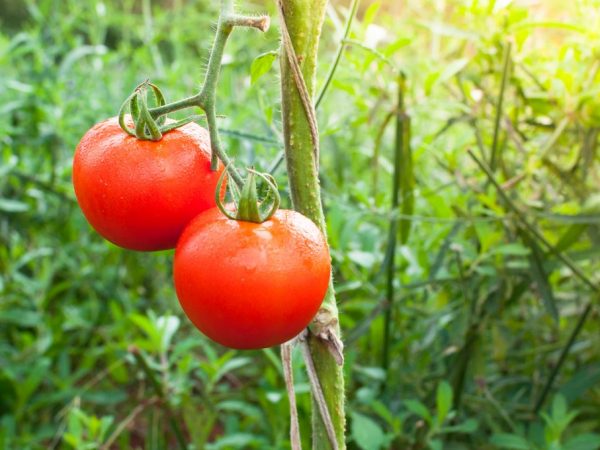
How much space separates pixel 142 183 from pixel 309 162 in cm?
12

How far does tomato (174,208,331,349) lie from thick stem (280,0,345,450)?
0.21ft

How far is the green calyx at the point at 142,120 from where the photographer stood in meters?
0.46

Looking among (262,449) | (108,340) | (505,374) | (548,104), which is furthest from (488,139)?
(108,340)

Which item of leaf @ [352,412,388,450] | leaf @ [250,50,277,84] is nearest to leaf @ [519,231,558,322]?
leaf @ [352,412,388,450]

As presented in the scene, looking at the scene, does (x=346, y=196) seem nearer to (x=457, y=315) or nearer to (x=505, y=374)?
(x=457, y=315)

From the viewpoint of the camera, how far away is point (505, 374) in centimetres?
118

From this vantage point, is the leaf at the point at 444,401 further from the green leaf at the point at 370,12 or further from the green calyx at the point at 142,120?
the green calyx at the point at 142,120

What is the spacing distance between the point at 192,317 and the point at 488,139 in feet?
2.78

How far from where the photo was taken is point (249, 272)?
0.44 m

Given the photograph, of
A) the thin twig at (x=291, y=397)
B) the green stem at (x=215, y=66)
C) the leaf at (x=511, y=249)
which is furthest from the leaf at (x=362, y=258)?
the green stem at (x=215, y=66)

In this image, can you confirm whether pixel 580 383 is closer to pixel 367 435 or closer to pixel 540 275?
pixel 540 275

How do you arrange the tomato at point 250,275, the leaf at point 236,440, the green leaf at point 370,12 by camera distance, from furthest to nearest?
the leaf at point 236,440 < the green leaf at point 370,12 < the tomato at point 250,275

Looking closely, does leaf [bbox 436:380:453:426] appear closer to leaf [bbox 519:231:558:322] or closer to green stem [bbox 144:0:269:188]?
leaf [bbox 519:231:558:322]

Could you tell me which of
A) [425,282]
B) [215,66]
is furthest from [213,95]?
[425,282]
